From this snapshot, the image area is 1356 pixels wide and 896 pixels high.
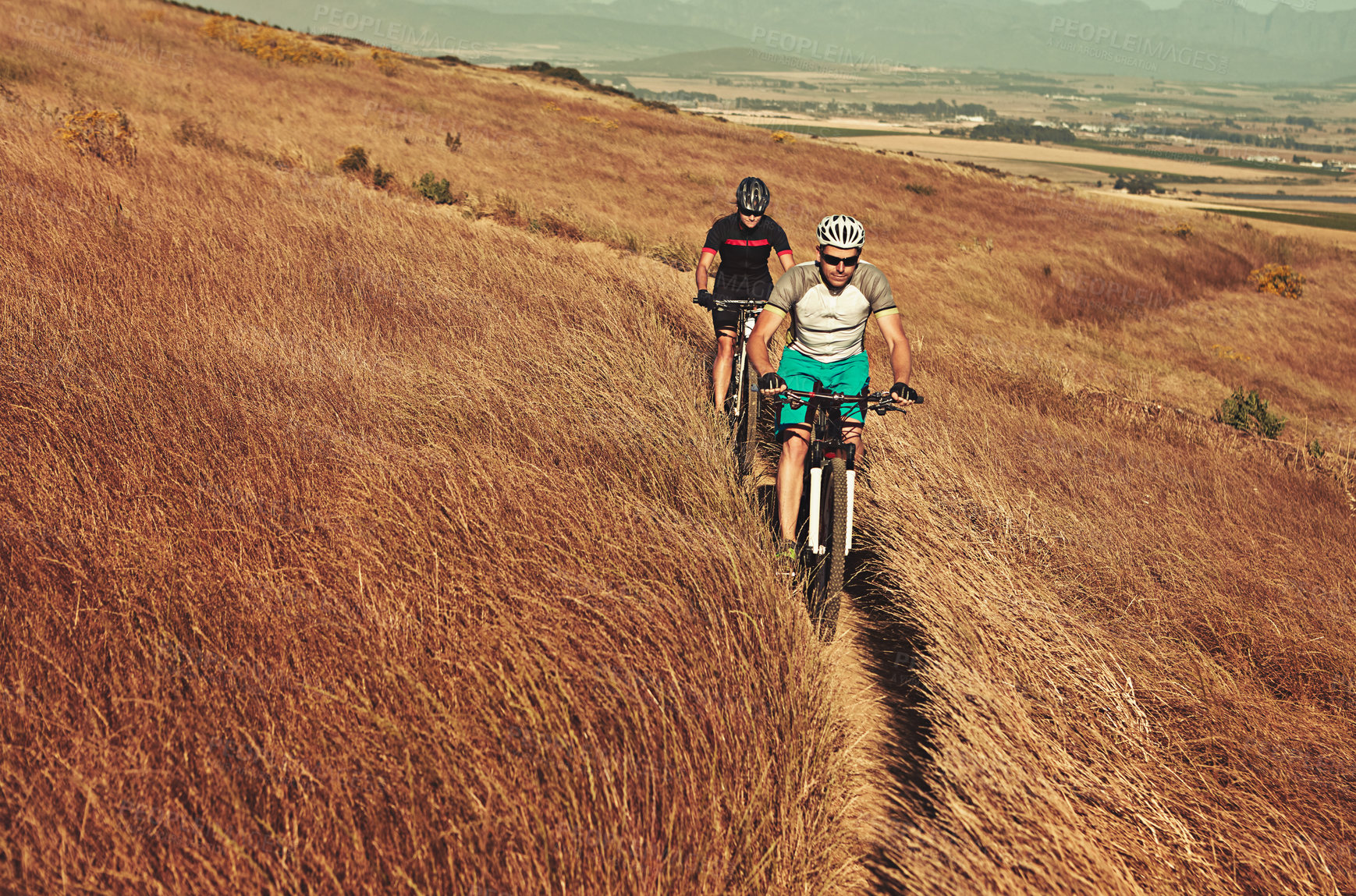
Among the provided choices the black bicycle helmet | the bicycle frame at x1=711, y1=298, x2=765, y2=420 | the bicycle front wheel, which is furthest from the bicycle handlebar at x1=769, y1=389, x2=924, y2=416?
the black bicycle helmet

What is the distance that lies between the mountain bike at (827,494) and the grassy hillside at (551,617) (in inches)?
14.4

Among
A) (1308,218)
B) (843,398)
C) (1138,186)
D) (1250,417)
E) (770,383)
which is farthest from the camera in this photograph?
(1138,186)

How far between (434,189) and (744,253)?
1194 cm

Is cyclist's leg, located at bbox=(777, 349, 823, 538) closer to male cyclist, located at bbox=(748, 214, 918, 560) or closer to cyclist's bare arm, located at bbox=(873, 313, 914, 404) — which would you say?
male cyclist, located at bbox=(748, 214, 918, 560)

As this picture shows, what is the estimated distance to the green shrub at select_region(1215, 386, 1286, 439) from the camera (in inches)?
476

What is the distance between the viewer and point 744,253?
23.1 feet

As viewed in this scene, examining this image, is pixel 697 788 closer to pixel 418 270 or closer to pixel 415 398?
pixel 415 398

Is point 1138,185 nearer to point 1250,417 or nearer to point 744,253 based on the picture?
point 1250,417

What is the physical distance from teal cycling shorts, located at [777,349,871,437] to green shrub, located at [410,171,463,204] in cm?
1378

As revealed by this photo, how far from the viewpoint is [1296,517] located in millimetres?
6328

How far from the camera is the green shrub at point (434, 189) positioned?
16531 mm

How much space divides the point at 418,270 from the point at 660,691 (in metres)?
6.65

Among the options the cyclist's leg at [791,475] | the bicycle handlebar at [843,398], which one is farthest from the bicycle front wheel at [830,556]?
the bicycle handlebar at [843,398]

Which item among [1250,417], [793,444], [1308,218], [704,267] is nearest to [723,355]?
[704,267]
